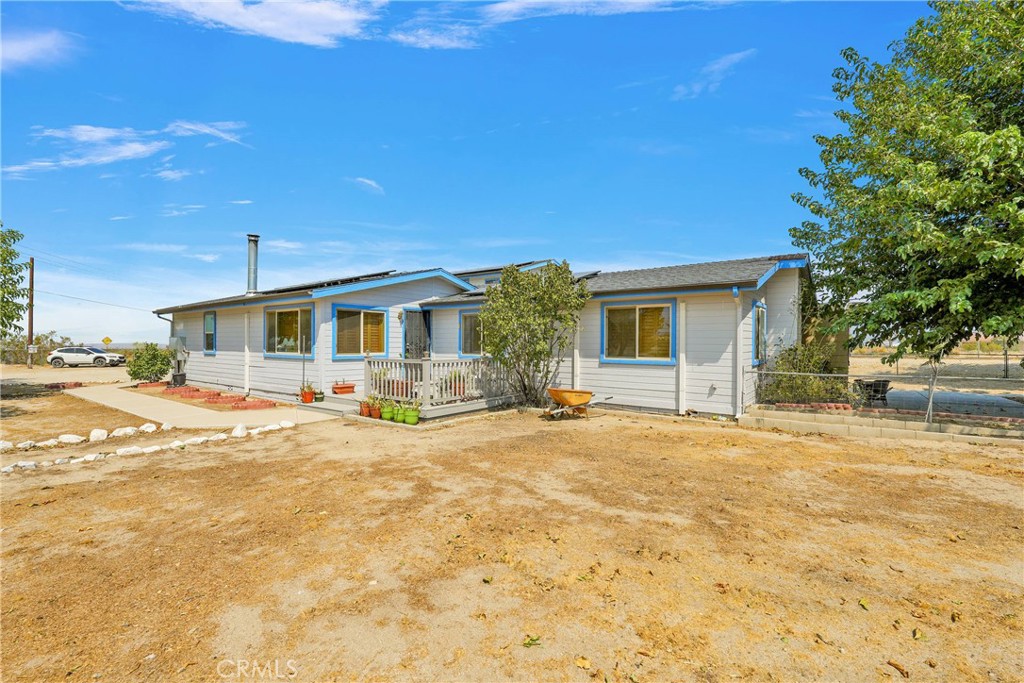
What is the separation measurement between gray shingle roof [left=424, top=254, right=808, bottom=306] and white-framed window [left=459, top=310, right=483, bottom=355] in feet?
1.75

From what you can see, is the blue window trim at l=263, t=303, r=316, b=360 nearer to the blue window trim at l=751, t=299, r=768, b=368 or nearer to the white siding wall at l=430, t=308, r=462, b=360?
the white siding wall at l=430, t=308, r=462, b=360

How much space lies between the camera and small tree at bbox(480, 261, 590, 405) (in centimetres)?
1160

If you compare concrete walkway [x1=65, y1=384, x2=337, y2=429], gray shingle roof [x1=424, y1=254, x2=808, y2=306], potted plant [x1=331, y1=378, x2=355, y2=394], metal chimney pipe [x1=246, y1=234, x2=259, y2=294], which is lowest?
concrete walkway [x1=65, y1=384, x2=337, y2=429]

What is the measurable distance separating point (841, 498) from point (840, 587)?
2500mm

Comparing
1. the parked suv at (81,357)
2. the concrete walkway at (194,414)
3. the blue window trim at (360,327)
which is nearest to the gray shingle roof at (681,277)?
the blue window trim at (360,327)

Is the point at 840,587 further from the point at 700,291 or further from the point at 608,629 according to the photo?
the point at 700,291

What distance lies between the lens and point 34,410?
13.3m

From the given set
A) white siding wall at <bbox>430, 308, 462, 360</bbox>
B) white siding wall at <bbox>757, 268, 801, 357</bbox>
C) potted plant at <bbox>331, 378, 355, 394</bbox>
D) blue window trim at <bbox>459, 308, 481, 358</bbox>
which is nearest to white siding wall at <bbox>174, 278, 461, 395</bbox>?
potted plant at <bbox>331, 378, 355, 394</bbox>

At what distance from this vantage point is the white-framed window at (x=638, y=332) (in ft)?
38.0

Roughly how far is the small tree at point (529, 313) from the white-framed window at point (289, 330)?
5170 millimetres

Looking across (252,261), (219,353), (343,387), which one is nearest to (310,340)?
(343,387)

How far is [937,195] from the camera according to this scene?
10.6m

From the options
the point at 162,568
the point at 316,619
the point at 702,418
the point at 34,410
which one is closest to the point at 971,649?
the point at 316,619

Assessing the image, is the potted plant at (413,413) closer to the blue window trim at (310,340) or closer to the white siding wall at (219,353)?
the blue window trim at (310,340)
